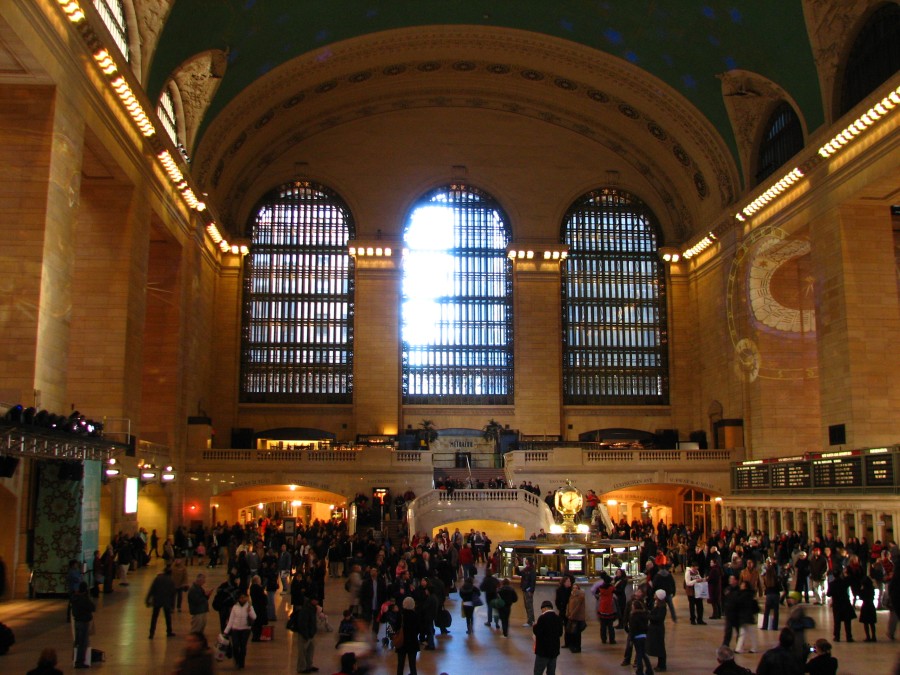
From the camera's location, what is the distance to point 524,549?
717 inches

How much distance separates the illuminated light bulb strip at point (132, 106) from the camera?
24406 mm

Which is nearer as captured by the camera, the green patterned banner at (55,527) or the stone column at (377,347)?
the green patterned banner at (55,527)

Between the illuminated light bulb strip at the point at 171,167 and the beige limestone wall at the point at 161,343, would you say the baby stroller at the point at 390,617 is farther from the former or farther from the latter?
the beige limestone wall at the point at 161,343

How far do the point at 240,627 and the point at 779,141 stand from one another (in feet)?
94.6

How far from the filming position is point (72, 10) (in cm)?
2062

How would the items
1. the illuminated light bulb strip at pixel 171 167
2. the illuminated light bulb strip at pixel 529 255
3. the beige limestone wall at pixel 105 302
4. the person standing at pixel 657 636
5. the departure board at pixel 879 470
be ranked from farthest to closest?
the illuminated light bulb strip at pixel 529 255 < the illuminated light bulb strip at pixel 171 167 < the beige limestone wall at pixel 105 302 < the departure board at pixel 879 470 < the person standing at pixel 657 636

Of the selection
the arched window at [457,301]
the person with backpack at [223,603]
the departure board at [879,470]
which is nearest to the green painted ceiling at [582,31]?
the arched window at [457,301]

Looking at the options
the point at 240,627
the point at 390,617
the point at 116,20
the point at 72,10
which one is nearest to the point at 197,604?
the point at 240,627

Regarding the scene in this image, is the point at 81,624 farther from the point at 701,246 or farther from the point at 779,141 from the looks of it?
the point at 701,246

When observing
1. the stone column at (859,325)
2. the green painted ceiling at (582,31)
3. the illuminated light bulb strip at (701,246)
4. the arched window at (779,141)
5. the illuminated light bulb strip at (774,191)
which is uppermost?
the green painted ceiling at (582,31)

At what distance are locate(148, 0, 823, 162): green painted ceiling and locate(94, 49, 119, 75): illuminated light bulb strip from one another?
408cm

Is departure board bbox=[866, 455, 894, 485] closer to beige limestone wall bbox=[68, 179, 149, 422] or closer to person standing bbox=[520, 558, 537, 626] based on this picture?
person standing bbox=[520, 558, 537, 626]

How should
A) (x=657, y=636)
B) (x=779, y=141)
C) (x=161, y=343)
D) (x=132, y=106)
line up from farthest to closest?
(x=779, y=141) < (x=161, y=343) < (x=132, y=106) < (x=657, y=636)

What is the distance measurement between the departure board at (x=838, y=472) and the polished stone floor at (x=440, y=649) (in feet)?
28.1
